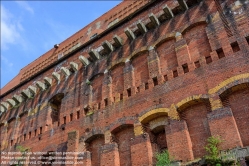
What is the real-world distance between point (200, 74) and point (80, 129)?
20.6 feet

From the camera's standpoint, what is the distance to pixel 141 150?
1002 centimetres

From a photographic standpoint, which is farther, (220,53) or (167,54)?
(167,54)

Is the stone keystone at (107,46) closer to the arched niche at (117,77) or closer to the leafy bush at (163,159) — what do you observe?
the arched niche at (117,77)

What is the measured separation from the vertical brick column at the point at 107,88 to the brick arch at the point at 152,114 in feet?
7.47

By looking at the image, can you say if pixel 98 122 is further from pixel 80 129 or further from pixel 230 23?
pixel 230 23

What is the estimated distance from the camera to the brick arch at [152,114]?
10281 millimetres

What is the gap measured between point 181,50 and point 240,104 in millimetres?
3597

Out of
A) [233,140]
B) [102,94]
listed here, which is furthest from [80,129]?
[233,140]

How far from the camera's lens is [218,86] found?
9344mm

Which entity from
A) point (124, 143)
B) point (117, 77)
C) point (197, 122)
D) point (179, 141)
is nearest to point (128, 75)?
point (117, 77)

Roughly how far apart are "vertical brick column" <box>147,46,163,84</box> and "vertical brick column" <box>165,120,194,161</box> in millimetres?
2239

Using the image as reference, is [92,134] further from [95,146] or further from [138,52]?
[138,52]

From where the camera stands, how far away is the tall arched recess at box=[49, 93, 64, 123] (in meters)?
15.8

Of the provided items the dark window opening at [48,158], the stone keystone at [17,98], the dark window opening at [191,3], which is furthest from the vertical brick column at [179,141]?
the stone keystone at [17,98]
